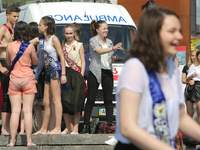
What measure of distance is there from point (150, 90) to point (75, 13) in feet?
27.1

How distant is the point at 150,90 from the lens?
9.38 ft

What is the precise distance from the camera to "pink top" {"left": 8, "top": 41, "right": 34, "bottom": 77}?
7923mm

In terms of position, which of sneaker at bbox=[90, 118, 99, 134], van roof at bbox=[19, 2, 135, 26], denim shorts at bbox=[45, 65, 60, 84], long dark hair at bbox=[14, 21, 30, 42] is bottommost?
sneaker at bbox=[90, 118, 99, 134]

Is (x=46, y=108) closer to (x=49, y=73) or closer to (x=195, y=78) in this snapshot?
(x=49, y=73)

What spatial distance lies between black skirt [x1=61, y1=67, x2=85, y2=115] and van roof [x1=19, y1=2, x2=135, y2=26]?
2.22 m

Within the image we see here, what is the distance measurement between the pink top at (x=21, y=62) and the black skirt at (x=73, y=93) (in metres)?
0.91

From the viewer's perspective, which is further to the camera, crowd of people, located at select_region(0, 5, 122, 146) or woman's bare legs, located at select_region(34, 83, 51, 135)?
woman's bare legs, located at select_region(34, 83, 51, 135)

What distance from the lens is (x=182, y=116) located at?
3170 millimetres

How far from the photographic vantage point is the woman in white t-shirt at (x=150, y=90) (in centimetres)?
273

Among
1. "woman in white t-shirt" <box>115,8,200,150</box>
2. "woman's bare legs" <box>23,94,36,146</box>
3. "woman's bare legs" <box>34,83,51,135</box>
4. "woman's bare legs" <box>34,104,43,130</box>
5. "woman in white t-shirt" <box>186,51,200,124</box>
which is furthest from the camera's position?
"woman in white t-shirt" <box>186,51,200,124</box>

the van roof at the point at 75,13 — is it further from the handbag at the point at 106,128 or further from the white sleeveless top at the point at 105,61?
the handbag at the point at 106,128

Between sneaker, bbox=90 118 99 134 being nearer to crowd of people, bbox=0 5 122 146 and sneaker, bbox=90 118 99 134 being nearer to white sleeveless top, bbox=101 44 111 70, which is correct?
crowd of people, bbox=0 5 122 146

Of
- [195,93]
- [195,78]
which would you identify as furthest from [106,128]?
[195,78]

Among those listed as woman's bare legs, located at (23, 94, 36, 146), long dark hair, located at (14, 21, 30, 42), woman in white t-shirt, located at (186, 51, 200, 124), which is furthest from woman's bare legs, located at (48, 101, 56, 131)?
woman in white t-shirt, located at (186, 51, 200, 124)
